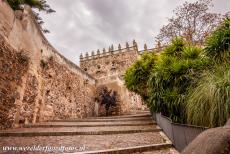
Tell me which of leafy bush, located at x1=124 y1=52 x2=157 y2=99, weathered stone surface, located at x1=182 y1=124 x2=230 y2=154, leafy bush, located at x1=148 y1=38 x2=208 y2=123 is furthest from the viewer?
leafy bush, located at x1=124 y1=52 x2=157 y2=99

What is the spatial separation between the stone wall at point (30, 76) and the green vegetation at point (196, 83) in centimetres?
408

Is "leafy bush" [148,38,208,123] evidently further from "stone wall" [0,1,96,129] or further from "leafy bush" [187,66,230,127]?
"stone wall" [0,1,96,129]

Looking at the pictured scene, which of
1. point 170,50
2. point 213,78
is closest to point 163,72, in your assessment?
point 170,50

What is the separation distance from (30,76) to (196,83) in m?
5.15

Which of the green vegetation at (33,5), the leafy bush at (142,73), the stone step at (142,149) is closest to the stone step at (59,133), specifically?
the stone step at (142,149)

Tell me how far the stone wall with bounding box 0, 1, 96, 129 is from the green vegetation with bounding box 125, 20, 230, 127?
4081mm

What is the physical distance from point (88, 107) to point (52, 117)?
3.85 metres

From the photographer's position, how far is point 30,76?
5863mm

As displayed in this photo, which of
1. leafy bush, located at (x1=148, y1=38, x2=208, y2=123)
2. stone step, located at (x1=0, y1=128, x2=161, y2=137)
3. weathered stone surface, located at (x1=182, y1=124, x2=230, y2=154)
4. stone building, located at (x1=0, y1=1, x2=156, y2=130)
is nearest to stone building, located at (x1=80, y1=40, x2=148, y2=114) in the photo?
stone building, located at (x1=0, y1=1, x2=156, y2=130)

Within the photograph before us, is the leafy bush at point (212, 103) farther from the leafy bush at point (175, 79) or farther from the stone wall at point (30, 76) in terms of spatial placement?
the stone wall at point (30, 76)

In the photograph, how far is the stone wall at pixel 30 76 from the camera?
4.59 metres

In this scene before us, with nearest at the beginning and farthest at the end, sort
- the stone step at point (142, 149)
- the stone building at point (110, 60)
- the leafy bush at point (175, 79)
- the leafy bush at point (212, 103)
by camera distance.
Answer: the leafy bush at point (212, 103) < the stone step at point (142, 149) < the leafy bush at point (175, 79) < the stone building at point (110, 60)

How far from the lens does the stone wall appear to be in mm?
4590

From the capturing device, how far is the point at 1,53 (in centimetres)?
438
